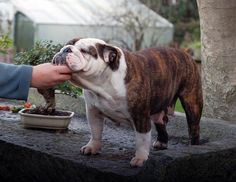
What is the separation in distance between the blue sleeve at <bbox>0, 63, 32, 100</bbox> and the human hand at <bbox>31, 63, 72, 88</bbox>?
0.06 meters

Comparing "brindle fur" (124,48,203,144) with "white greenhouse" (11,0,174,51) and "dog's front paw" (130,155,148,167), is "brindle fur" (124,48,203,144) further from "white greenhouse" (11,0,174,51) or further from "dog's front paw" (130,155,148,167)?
"white greenhouse" (11,0,174,51)

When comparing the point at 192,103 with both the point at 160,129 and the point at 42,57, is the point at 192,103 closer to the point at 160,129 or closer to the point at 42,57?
the point at 160,129

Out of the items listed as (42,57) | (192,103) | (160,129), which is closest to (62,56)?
(192,103)

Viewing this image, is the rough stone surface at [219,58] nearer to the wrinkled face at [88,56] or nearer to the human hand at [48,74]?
the wrinkled face at [88,56]

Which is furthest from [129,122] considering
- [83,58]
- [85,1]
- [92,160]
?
[85,1]

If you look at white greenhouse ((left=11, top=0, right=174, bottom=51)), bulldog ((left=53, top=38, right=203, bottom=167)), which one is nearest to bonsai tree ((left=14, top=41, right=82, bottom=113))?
bulldog ((left=53, top=38, right=203, bottom=167))

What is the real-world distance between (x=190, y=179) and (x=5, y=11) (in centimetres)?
Answer: 1526

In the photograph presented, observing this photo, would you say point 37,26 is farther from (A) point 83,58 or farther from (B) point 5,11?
(A) point 83,58

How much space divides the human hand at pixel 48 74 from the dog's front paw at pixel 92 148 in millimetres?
803

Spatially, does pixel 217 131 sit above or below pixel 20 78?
below

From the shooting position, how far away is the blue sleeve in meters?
3.65

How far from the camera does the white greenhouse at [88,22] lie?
17484mm

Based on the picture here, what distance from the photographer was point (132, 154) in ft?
15.1

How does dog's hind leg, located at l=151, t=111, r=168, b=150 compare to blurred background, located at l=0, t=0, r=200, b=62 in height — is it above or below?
above
